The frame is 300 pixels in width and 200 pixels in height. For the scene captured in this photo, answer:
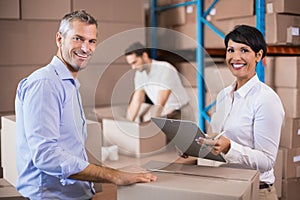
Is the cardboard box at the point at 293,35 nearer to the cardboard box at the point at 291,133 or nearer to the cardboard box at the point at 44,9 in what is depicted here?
the cardboard box at the point at 291,133

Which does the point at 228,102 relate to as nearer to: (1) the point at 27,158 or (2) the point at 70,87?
(2) the point at 70,87

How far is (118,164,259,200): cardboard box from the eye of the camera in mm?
1021

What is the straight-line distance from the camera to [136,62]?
9.84 feet

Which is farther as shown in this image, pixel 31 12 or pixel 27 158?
pixel 31 12

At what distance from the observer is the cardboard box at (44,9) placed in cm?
268

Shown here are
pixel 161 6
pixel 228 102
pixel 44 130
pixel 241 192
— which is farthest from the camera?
pixel 161 6

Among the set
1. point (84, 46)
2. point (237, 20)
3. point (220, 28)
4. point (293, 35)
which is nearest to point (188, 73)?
point (220, 28)

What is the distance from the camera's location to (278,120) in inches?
53.2

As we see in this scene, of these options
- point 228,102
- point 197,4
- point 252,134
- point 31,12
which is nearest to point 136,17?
point 197,4

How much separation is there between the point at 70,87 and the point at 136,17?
2.08m

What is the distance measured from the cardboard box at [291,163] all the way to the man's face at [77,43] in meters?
1.35

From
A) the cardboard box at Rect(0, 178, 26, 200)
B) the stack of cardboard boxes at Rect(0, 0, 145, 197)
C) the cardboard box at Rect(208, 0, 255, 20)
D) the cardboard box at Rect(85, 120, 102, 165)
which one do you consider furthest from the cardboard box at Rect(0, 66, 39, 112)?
the cardboard box at Rect(208, 0, 255, 20)

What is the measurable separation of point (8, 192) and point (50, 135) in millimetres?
678

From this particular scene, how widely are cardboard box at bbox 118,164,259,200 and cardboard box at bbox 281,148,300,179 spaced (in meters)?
1.04
